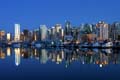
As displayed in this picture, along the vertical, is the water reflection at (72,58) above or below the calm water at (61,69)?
below

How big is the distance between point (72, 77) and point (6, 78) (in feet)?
13.9

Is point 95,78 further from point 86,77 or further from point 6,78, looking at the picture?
point 6,78

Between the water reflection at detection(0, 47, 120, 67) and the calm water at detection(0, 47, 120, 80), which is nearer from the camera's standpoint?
the calm water at detection(0, 47, 120, 80)

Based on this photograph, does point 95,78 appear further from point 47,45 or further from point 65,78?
point 47,45

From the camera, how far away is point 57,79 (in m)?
23.4

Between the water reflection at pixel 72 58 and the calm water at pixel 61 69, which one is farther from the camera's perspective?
the water reflection at pixel 72 58

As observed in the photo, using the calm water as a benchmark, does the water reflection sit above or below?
below

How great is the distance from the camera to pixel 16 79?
78.0 ft

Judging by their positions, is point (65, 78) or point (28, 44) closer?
point (65, 78)

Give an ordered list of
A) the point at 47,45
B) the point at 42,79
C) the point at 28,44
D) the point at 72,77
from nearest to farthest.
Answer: the point at 42,79, the point at 72,77, the point at 47,45, the point at 28,44

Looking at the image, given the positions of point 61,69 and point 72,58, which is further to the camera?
point 72,58

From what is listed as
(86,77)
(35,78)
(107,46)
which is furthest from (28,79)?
(107,46)

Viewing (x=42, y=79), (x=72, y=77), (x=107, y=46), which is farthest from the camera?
(x=107, y=46)

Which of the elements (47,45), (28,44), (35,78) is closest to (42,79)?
(35,78)
